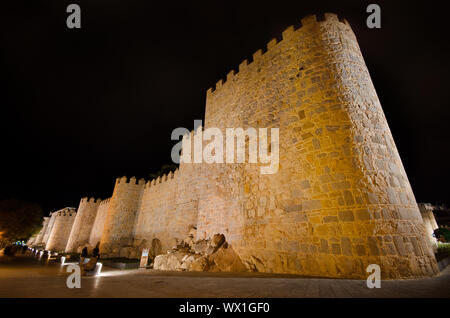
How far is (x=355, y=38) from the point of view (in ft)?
18.3

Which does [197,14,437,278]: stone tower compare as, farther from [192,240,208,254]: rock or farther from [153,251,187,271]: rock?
[153,251,187,271]: rock

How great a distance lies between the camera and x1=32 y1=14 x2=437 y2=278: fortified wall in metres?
3.51

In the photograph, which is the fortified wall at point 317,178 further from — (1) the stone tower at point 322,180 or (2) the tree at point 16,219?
(2) the tree at point 16,219

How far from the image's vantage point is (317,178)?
4312 mm

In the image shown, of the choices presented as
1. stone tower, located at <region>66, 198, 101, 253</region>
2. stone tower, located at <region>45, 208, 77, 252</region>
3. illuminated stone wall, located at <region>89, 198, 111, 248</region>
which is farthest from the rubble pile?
stone tower, located at <region>45, 208, 77, 252</region>

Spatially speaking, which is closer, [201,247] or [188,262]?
[188,262]

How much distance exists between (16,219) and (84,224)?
263 inches

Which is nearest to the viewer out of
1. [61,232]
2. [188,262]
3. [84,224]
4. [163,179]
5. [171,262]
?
[188,262]

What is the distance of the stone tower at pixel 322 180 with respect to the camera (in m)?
3.49

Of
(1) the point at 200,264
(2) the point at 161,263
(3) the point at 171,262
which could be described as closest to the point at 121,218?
(2) the point at 161,263

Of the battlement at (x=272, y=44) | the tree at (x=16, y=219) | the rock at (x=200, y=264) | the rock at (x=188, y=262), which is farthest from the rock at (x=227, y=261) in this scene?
the tree at (x=16, y=219)

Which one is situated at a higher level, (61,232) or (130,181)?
(130,181)

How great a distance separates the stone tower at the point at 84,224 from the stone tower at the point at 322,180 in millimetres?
27068

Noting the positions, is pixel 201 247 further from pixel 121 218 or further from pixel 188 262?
pixel 121 218
